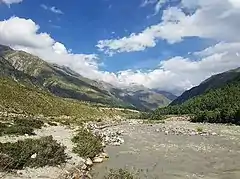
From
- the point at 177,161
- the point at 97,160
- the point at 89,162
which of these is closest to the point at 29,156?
the point at 89,162


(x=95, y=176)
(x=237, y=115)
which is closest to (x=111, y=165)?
(x=95, y=176)

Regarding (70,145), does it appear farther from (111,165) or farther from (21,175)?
(21,175)

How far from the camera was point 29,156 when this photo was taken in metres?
29.6

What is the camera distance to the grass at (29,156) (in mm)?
26219

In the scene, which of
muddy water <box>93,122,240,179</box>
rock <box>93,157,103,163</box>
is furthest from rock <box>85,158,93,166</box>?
rock <box>93,157,103,163</box>

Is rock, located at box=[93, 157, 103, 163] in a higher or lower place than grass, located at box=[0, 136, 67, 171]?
lower

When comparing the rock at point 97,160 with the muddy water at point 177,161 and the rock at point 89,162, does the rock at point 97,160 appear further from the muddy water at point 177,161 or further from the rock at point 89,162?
the rock at point 89,162

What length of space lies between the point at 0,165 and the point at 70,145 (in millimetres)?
21360

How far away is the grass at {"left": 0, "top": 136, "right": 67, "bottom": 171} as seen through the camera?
26.2 metres

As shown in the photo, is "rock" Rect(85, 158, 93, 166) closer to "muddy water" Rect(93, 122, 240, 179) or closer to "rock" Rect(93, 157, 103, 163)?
"muddy water" Rect(93, 122, 240, 179)

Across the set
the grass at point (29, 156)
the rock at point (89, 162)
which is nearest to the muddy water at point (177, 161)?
the rock at point (89, 162)

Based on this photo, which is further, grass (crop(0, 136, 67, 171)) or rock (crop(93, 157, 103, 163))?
rock (crop(93, 157, 103, 163))

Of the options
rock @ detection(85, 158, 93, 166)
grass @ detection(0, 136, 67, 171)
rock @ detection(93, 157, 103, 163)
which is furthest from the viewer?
rock @ detection(93, 157, 103, 163)

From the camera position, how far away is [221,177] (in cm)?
3319
